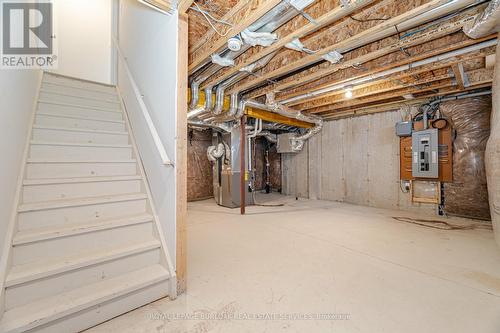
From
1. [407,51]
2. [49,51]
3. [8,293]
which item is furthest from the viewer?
[49,51]

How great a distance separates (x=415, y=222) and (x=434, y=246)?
3.81 ft

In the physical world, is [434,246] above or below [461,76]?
below

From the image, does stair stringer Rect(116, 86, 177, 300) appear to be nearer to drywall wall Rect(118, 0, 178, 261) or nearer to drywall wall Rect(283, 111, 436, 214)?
drywall wall Rect(118, 0, 178, 261)

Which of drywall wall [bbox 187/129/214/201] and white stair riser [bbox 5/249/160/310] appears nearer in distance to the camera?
white stair riser [bbox 5/249/160/310]

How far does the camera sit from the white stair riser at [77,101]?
2421mm

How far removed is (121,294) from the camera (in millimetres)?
1360

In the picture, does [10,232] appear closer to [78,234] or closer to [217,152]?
[78,234]

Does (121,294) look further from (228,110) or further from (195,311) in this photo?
(228,110)

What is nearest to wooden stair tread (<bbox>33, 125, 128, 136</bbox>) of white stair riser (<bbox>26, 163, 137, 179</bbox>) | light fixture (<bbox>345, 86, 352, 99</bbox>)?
white stair riser (<bbox>26, 163, 137, 179</bbox>)

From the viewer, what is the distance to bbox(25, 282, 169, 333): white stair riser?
1.20m

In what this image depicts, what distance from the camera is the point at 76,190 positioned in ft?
5.83

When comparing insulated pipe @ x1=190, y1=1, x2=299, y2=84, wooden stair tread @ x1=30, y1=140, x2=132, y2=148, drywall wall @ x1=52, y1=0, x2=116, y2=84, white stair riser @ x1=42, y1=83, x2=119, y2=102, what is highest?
drywall wall @ x1=52, y1=0, x2=116, y2=84

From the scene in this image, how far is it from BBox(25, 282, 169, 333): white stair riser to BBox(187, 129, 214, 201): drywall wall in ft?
14.1

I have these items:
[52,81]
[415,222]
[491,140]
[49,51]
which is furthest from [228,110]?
[415,222]
